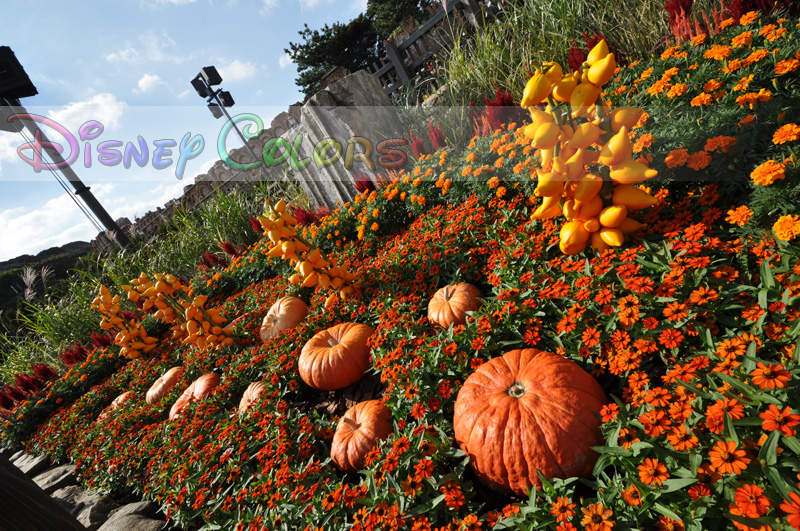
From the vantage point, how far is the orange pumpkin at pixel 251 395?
2.43 m

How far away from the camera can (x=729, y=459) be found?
0.89 m

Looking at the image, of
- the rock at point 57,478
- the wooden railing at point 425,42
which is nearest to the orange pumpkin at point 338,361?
the rock at point 57,478

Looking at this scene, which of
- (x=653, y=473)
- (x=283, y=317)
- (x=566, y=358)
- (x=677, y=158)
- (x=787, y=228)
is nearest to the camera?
(x=653, y=473)

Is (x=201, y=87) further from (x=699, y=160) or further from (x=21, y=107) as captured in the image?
(x=699, y=160)

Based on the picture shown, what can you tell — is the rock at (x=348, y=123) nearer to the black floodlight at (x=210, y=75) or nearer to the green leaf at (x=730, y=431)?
the green leaf at (x=730, y=431)

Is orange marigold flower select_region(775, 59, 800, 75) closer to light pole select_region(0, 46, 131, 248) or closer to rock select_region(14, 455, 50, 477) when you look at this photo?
rock select_region(14, 455, 50, 477)

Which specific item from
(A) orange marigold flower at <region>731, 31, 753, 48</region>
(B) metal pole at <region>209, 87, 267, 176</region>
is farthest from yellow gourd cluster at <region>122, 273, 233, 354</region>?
(B) metal pole at <region>209, 87, 267, 176</region>

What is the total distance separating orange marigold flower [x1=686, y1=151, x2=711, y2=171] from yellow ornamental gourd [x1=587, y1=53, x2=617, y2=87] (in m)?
0.61

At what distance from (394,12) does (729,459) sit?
28.3 metres

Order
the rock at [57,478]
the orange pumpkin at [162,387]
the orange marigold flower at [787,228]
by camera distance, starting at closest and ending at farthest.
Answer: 1. the orange marigold flower at [787,228]
2. the rock at [57,478]
3. the orange pumpkin at [162,387]

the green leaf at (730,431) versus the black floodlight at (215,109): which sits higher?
the black floodlight at (215,109)

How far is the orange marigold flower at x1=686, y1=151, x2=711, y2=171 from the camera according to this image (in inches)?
65.6

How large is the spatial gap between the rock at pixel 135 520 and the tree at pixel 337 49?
27646 millimetres

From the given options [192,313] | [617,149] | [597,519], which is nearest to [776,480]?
[597,519]
